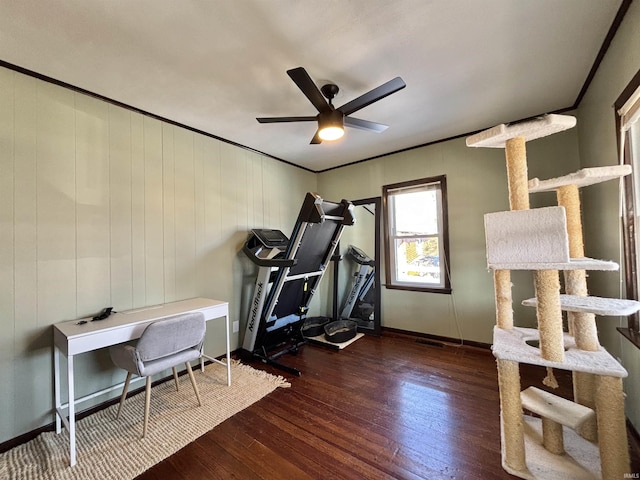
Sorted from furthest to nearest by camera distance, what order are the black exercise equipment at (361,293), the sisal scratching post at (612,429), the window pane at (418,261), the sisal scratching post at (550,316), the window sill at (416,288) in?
the black exercise equipment at (361,293) < the window pane at (418,261) < the window sill at (416,288) < the sisal scratching post at (550,316) < the sisal scratching post at (612,429)

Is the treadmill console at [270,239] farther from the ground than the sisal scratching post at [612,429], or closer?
farther from the ground

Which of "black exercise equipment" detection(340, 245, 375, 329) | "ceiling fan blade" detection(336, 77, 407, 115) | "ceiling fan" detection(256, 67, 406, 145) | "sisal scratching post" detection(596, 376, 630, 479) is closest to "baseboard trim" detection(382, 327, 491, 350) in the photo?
"black exercise equipment" detection(340, 245, 375, 329)

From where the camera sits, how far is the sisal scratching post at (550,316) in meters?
1.42

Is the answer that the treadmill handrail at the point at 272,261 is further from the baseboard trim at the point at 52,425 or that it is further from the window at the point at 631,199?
the window at the point at 631,199

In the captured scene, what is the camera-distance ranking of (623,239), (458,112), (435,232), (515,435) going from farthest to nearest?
(435,232) → (458,112) → (623,239) → (515,435)

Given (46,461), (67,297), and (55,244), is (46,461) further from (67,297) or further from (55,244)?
(55,244)

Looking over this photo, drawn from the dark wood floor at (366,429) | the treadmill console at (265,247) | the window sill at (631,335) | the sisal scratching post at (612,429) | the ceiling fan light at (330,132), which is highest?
the ceiling fan light at (330,132)

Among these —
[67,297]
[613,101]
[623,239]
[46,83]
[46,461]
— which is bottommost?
[46,461]

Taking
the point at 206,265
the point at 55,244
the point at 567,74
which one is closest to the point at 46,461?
the point at 55,244

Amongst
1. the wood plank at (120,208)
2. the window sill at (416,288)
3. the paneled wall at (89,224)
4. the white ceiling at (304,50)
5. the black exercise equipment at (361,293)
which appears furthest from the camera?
the black exercise equipment at (361,293)

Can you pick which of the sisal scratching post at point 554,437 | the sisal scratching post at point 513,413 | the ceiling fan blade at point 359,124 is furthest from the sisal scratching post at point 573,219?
the ceiling fan blade at point 359,124

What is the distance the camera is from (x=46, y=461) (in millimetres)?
1679

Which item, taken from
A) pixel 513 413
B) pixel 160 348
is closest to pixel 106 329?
pixel 160 348

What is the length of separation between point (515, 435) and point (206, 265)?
2981 millimetres
